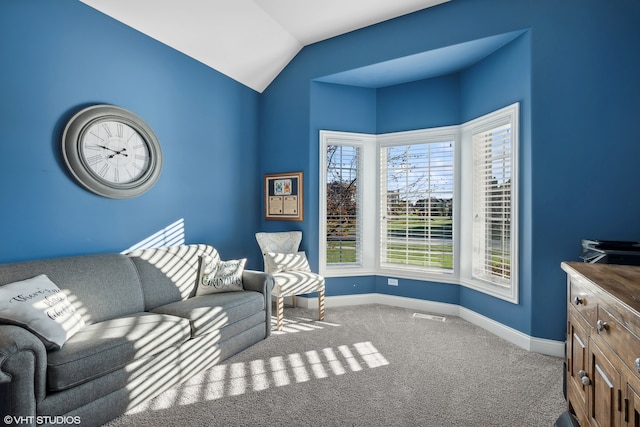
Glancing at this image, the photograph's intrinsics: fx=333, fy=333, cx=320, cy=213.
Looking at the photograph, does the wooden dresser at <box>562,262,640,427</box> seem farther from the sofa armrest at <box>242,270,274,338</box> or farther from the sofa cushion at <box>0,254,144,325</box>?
the sofa cushion at <box>0,254,144,325</box>

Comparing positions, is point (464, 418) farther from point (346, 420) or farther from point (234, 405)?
point (234, 405)

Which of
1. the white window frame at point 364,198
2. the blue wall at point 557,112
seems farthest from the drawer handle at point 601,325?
the white window frame at point 364,198

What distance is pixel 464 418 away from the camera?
2061 mm

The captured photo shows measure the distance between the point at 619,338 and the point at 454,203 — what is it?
3.04 m

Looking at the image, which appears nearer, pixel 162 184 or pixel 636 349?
pixel 636 349

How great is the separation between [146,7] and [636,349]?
393cm

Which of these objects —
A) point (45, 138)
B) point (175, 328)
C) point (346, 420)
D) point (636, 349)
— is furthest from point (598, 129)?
point (45, 138)

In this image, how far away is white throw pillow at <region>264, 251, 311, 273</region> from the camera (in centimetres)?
396

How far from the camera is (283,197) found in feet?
14.8

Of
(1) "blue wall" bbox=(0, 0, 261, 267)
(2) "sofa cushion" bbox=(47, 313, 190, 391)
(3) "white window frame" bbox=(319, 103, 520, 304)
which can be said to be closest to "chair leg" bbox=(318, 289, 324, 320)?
(3) "white window frame" bbox=(319, 103, 520, 304)

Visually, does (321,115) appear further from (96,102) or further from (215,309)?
(215,309)

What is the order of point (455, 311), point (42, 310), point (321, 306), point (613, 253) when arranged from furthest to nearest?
1. point (455, 311)
2. point (321, 306)
3. point (613, 253)
4. point (42, 310)

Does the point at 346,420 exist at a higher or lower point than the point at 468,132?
lower

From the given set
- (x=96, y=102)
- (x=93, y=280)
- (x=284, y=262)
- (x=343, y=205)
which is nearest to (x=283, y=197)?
(x=343, y=205)
